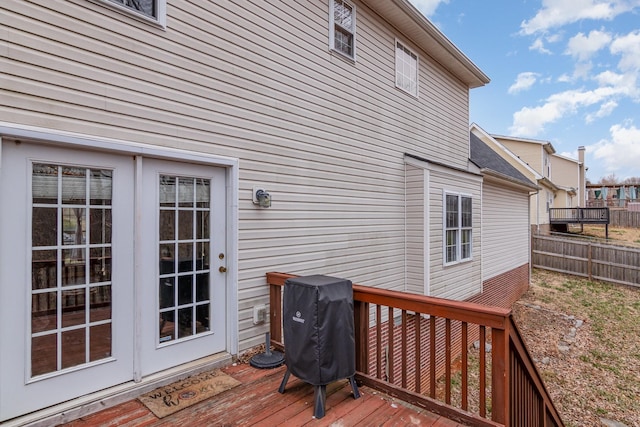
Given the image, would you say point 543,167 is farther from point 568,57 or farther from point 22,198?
point 22,198

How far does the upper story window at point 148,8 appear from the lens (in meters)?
2.99

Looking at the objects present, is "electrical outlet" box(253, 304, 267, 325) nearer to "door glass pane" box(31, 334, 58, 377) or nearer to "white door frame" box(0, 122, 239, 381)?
"white door frame" box(0, 122, 239, 381)

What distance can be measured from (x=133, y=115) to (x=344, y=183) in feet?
10.3

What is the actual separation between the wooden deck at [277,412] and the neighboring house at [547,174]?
62.4 feet

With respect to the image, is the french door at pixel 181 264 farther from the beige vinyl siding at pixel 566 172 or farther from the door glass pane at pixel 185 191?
the beige vinyl siding at pixel 566 172

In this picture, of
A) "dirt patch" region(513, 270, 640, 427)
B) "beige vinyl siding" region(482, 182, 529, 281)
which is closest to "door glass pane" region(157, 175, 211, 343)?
"dirt patch" region(513, 270, 640, 427)

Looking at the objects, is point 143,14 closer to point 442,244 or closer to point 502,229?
point 442,244

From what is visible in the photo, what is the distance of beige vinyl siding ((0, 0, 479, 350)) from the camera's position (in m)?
2.58

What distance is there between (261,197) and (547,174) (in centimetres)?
2398

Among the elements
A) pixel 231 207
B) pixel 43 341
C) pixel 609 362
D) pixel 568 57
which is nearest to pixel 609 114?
pixel 568 57

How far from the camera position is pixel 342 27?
536 centimetres

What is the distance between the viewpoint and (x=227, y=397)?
2.94m

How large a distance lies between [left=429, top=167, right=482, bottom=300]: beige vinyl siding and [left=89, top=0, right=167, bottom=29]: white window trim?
4935mm

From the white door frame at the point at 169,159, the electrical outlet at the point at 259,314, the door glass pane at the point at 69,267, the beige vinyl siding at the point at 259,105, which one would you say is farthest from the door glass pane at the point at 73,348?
the electrical outlet at the point at 259,314
